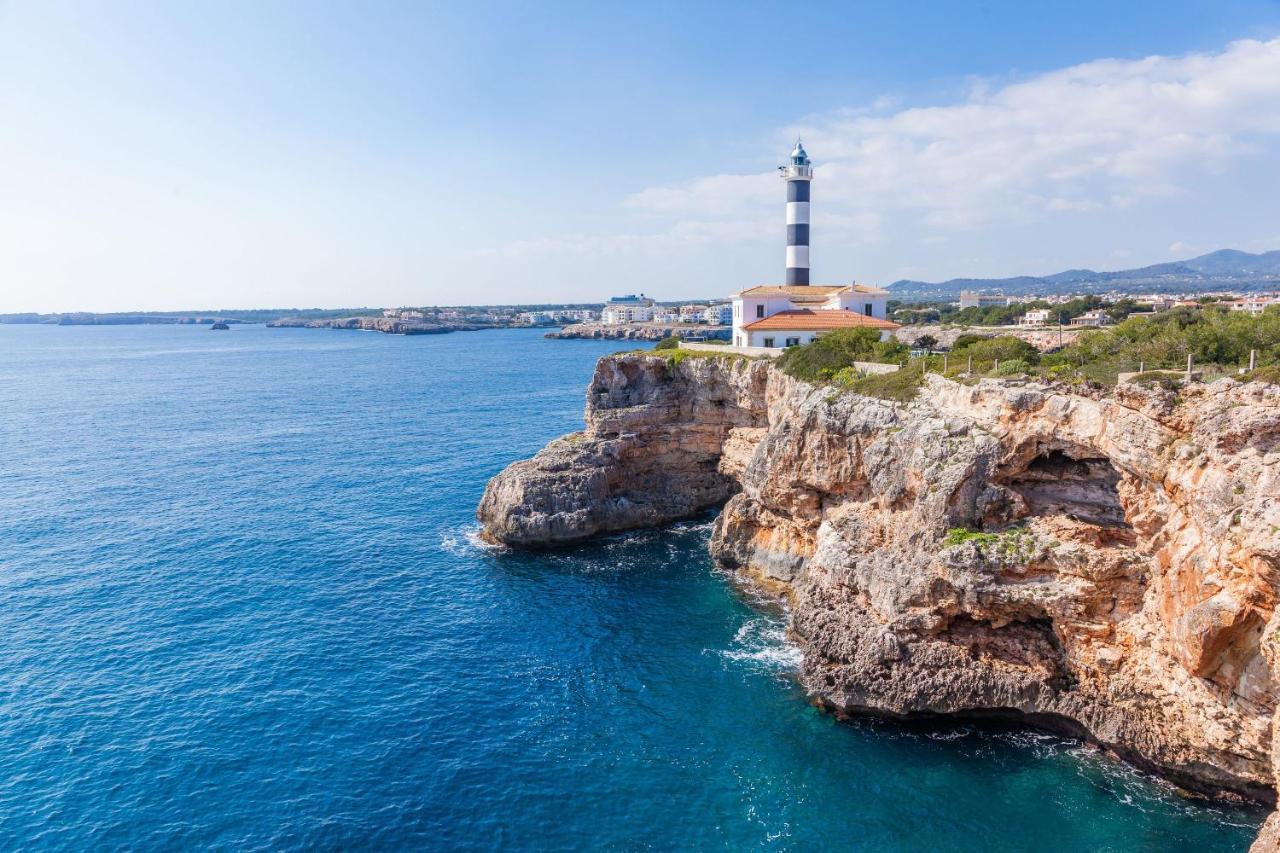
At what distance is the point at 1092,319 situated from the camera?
63.1 m

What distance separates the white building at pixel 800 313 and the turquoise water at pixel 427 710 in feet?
53.1

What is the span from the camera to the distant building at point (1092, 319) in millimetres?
61469

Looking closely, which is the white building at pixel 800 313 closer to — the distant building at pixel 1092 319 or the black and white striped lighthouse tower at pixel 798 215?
the black and white striped lighthouse tower at pixel 798 215

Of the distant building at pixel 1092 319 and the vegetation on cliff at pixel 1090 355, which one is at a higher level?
the distant building at pixel 1092 319

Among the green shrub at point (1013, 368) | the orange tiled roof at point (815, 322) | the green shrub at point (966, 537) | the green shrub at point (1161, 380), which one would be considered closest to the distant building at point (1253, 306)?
the green shrub at point (1013, 368)

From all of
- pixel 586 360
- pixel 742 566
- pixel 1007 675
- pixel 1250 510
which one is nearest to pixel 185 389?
pixel 586 360

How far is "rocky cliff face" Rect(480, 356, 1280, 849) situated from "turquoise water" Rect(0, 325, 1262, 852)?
5.68 ft

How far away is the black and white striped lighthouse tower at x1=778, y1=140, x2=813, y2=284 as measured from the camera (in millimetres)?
66062

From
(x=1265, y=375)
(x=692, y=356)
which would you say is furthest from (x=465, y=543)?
(x=1265, y=375)

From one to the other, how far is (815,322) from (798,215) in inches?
671

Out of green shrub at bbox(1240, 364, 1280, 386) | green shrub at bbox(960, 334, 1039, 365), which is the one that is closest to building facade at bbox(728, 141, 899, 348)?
green shrub at bbox(960, 334, 1039, 365)

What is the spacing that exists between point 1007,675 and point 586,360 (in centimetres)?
13841

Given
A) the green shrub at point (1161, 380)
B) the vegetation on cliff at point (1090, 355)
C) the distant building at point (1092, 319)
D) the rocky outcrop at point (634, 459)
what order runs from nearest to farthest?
the green shrub at point (1161, 380), the vegetation on cliff at point (1090, 355), the rocky outcrop at point (634, 459), the distant building at point (1092, 319)

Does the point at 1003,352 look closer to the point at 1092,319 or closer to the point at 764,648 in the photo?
the point at 764,648
